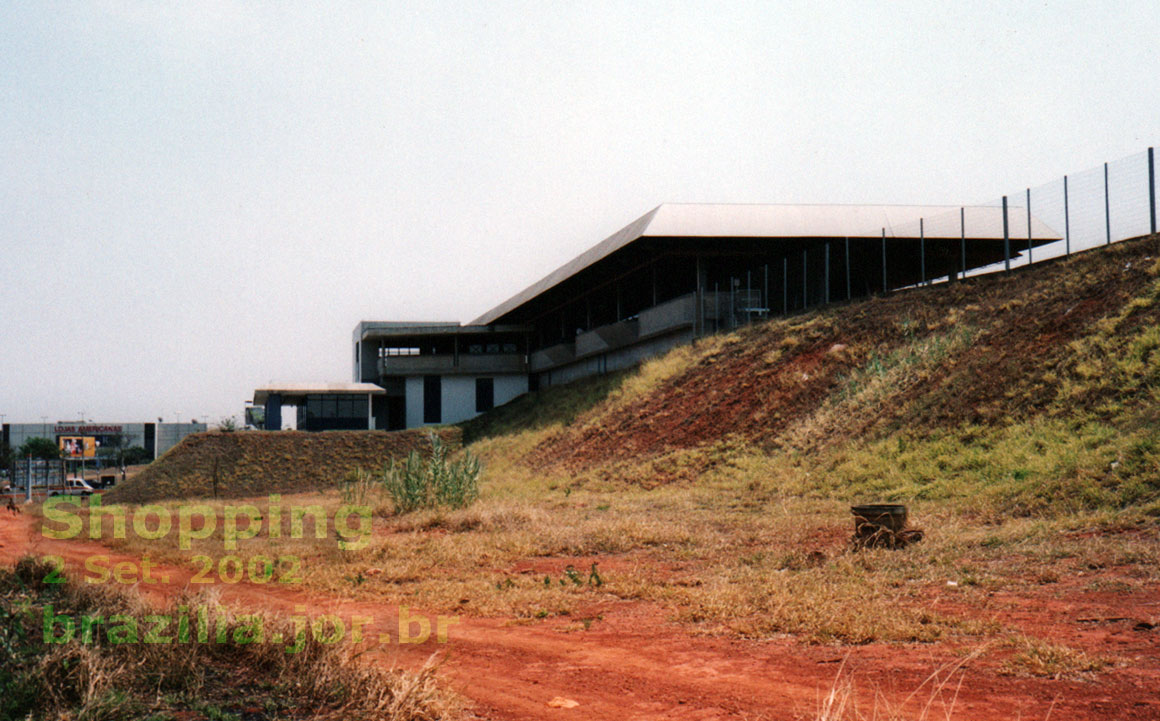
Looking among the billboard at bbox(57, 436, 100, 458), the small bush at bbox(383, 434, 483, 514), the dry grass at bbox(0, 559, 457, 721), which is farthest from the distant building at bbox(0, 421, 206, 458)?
the dry grass at bbox(0, 559, 457, 721)

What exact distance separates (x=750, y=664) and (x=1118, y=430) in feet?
33.4

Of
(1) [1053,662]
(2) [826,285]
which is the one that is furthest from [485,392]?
(1) [1053,662]

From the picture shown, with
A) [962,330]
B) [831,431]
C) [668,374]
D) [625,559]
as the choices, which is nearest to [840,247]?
[668,374]

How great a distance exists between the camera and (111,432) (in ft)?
268

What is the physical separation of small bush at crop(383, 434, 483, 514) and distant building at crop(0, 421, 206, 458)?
7186 centimetres

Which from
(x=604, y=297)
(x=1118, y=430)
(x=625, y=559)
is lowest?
(x=625, y=559)

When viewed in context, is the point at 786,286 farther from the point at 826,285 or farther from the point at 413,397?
the point at 413,397

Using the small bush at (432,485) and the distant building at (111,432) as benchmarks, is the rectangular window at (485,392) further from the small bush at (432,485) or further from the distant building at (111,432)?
the distant building at (111,432)

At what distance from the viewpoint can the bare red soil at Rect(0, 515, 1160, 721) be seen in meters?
4.12

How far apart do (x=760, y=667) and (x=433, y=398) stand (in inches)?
1719

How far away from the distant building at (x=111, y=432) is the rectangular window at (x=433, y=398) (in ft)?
137

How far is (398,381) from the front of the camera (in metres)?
51.0

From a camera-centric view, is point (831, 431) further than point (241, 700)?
Yes

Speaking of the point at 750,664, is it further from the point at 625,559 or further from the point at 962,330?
the point at 962,330
